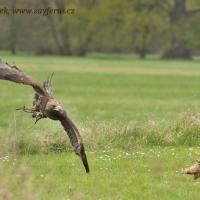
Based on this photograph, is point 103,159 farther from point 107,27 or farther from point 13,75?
point 107,27

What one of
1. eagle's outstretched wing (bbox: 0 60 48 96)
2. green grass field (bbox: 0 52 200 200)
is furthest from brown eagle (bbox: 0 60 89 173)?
green grass field (bbox: 0 52 200 200)

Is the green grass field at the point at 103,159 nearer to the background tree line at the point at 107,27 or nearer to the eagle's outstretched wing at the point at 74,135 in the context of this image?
the eagle's outstretched wing at the point at 74,135

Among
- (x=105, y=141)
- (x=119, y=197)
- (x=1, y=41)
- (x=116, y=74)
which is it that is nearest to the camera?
(x=119, y=197)

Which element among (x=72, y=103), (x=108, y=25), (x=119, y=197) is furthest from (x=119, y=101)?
(x=108, y=25)

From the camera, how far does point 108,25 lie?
65.9 meters

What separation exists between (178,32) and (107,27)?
6.40 m

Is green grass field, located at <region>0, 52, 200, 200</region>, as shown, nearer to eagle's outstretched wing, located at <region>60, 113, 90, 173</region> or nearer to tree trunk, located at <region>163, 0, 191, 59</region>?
eagle's outstretched wing, located at <region>60, 113, 90, 173</region>

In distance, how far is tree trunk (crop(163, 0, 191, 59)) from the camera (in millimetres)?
66250

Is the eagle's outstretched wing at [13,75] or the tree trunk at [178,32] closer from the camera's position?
the eagle's outstretched wing at [13,75]

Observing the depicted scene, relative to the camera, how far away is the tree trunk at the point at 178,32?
217 ft

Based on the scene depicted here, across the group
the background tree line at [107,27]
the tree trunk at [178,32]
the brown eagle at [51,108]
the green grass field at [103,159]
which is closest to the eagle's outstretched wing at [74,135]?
the brown eagle at [51,108]

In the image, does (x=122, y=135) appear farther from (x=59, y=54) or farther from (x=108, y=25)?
(x=59, y=54)

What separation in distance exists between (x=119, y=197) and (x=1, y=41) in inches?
2734

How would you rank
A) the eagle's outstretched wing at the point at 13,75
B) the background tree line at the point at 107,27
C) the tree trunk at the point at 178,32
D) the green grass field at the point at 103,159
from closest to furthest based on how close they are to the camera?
the eagle's outstretched wing at the point at 13,75, the green grass field at the point at 103,159, the background tree line at the point at 107,27, the tree trunk at the point at 178,32
